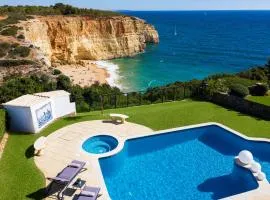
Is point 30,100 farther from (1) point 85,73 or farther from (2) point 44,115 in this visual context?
(1) point 85,73

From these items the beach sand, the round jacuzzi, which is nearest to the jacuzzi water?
the round jacuzzi

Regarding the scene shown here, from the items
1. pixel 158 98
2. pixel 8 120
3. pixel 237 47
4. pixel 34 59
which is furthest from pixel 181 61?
pixel 8 120

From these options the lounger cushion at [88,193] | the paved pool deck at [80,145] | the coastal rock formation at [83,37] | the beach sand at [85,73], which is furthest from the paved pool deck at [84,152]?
the coastal rock formation at [83,37]

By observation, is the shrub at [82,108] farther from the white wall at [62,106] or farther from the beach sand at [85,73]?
the beach sand at [85,73]

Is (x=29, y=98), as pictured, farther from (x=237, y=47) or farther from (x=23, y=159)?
(x=237, y=47)

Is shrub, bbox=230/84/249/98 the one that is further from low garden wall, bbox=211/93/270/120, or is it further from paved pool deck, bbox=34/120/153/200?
paved pool deck, bbox=34/120/153/200

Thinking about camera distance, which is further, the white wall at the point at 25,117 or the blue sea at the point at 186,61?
the blue sea at the point at 186,61
